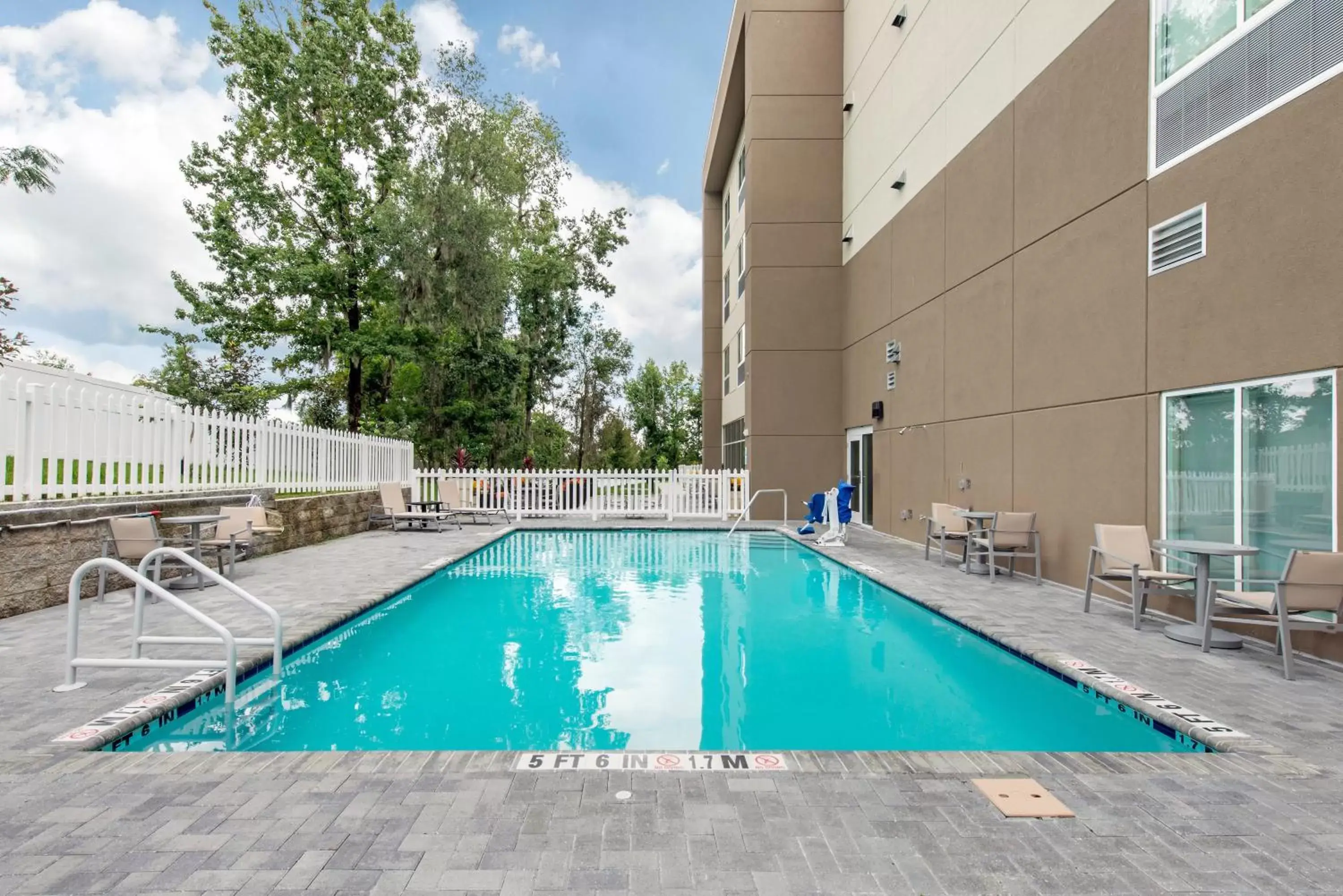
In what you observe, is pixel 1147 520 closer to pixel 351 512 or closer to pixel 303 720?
pixel 303 720

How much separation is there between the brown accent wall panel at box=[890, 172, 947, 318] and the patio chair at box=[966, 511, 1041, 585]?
3906 millimetres

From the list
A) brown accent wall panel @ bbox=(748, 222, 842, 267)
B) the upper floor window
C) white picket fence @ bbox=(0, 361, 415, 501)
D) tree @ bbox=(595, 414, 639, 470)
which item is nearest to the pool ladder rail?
white picket fence @ bbox=(0, 361, 415, 501)

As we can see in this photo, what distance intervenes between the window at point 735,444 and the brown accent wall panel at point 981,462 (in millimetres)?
6054

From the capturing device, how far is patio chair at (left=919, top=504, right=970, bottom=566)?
8305 mm

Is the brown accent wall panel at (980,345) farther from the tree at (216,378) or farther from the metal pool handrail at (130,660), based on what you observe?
the tree at (216,378)

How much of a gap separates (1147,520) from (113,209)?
2170 cm

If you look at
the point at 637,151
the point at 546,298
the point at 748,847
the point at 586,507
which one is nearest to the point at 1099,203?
the point at 748,847

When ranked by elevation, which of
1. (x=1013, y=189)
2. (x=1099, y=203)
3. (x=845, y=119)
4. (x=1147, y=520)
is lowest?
(x=1147, y=520)

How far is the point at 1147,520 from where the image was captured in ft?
19.2

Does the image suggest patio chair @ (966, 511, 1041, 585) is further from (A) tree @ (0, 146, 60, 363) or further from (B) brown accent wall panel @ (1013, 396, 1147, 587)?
(A) tree @ (0, 146, 60, 363)

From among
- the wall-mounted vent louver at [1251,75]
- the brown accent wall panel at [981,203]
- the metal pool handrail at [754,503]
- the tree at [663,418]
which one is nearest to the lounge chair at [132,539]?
the metal pool handrail at [754,503]

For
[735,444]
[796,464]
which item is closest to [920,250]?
[796,464]

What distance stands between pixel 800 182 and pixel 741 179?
444cm

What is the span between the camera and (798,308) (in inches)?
565
